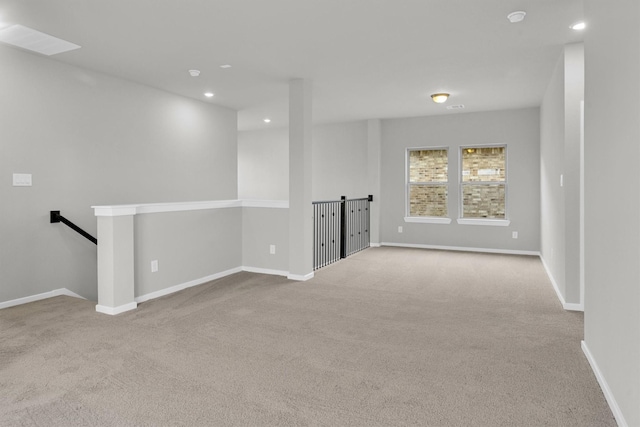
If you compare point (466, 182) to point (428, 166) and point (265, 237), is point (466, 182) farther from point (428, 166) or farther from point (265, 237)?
point (265, 237)

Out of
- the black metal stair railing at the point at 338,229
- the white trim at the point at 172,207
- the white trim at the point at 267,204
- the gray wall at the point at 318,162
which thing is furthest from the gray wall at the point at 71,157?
the gray wall at the point at 318,162

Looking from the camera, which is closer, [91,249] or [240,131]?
[91,249]

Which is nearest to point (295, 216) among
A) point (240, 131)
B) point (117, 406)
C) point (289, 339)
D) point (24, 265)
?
point (289, 339)

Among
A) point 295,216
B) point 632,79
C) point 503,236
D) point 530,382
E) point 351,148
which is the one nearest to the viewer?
point 632,79

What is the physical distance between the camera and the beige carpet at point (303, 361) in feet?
6.47

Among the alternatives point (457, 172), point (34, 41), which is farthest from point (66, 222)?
point (457, 172)

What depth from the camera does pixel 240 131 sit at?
9.48 metres

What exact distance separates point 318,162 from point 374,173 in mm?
1365

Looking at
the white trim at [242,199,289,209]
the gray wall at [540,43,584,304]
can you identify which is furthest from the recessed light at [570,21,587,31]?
the white trim at [242,199,289,209]

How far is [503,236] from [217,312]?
5.37m

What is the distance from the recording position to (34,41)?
3605 mm

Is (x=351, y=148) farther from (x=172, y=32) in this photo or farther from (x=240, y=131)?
(x=172, y=32)

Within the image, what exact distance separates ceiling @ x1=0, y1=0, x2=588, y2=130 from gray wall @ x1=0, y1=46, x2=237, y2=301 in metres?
0.32

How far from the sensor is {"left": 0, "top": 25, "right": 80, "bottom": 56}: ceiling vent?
3396mm
